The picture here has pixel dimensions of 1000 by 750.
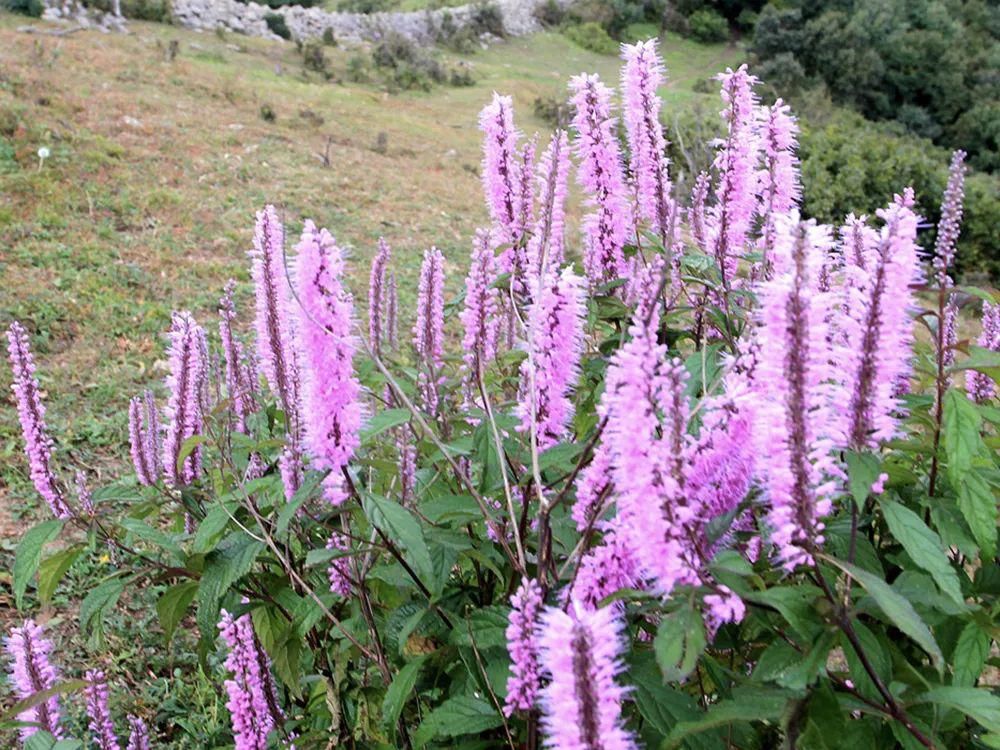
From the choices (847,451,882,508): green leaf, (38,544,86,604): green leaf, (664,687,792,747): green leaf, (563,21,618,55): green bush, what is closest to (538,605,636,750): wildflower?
(664,687,792,747): green leaf

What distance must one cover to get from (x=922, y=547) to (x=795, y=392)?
37cm

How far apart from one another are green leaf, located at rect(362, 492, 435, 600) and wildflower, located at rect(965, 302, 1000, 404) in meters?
1.38

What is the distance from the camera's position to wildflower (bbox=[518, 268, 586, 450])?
1454 mm

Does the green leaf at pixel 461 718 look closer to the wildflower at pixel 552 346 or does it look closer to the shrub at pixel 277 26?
the wildflower at pixel 552 346

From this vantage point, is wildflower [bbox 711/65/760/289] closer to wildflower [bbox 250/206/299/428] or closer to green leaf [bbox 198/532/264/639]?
wildflower [bbox 250/206/299/428]

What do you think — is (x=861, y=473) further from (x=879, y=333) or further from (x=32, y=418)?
(x=32, y=418)

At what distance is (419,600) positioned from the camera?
5.96 ft

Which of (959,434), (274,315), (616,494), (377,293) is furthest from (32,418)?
(959,434)

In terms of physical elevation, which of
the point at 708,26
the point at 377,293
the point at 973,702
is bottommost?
the point at 708,26

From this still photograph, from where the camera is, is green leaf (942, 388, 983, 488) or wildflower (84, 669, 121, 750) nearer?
green leaf (942, 388, 983, 488)

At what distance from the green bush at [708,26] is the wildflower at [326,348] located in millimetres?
31485

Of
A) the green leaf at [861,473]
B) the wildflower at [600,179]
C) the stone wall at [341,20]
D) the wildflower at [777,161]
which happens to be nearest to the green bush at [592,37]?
the stone wall at [341,20]

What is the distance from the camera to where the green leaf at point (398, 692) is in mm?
1604

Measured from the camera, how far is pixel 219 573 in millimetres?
1796
